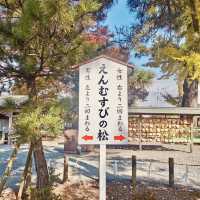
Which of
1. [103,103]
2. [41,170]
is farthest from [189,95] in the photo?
[103,103]

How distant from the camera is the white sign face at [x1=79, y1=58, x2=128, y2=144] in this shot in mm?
5090

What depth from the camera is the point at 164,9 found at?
781 centimetres

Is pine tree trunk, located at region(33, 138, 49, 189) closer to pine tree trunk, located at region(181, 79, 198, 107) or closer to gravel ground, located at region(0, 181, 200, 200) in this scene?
gravel ground, located at region(0, 181, 200, 200)

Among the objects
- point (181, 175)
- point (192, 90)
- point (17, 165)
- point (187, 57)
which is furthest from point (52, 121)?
point (192, 90)

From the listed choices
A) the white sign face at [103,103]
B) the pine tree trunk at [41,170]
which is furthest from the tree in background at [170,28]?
the pine tree trunk at [41,170]

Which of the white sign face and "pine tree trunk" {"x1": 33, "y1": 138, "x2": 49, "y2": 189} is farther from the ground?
the white sign face

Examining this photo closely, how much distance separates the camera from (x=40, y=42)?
557 centimetres

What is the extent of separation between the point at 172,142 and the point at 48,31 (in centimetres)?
1548

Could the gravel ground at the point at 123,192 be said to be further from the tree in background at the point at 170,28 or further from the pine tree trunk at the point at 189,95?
the pine tree trunk at the point at 189,95

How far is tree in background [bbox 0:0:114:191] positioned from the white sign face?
72cm

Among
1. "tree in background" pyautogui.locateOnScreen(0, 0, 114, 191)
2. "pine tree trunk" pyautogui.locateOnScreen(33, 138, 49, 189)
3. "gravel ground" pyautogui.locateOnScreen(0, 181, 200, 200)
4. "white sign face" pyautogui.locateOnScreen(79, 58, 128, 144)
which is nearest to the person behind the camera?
"tree in background" pyautogui.locateOnScreen(0, 0, 114, 191)

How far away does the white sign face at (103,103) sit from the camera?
16.7ft

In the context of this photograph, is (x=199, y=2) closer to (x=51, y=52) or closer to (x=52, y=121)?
(x=51, y=52)

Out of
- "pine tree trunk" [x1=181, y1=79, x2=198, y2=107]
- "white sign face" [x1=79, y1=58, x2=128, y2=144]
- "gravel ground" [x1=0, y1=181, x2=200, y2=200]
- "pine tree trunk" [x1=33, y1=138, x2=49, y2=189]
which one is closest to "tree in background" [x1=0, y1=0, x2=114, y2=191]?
"pine tree trunk" [x1=33, y1=138, x2=49, y2=189]
